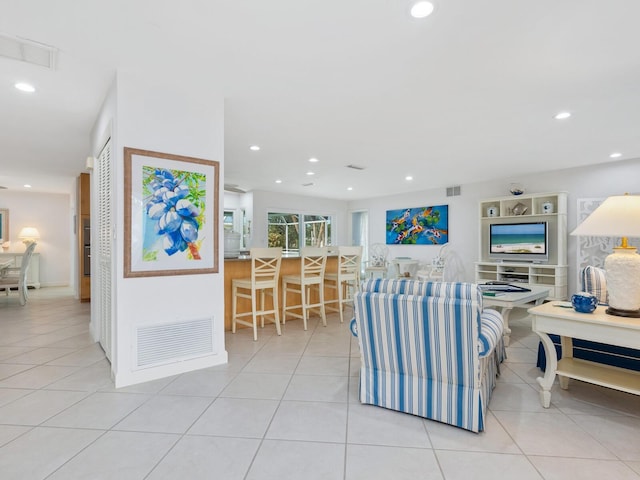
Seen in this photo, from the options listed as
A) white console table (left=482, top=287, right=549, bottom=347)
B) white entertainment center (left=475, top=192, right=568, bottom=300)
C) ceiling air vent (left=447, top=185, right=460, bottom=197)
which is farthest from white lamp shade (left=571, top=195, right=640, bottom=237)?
ceiling air vent (left=447, top=185, right=460, bottom=197)

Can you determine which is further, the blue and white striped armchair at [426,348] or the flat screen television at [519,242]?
the flat screen television at [519,242]

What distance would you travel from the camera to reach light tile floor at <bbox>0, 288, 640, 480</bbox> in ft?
5.24

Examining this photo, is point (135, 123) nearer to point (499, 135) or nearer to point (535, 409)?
point (535, 409)

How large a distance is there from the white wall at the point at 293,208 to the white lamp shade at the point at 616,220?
6636mm

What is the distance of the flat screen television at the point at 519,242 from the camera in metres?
5.73

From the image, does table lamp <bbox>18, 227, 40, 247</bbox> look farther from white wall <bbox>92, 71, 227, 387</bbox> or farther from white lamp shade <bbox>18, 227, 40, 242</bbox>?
white wall <bbox>92, 71, 227, 387</bbox>

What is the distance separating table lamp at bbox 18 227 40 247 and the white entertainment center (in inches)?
387

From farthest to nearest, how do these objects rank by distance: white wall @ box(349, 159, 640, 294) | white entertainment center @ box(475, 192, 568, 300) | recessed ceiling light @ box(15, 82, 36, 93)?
white entertainment center @ box(475, 192, 568, 300) → white wall @ box(349, 159, 640, 294) → recessed ceiling light @ box(15, 82, 36, 93)

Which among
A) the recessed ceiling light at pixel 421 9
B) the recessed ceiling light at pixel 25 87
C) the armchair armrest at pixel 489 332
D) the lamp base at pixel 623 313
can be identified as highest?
the recessed ceiling light at pixel 25 87

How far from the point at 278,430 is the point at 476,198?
6323 millimetres

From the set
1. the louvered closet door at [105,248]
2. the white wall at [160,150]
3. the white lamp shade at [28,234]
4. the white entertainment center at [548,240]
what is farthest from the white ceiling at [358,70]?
the white lamp shade at [28,234]

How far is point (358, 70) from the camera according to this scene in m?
2.53

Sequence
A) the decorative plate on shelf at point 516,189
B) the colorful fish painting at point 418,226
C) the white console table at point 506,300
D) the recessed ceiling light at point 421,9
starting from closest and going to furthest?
the recessed ceiling light at point 421,9, the white console table at point 506,300, the decorative plate on shelf at point 516,189, the colorful fish painting at point 418,226

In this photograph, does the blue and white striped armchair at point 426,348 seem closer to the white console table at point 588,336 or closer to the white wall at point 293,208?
the white console table at point 588,336
